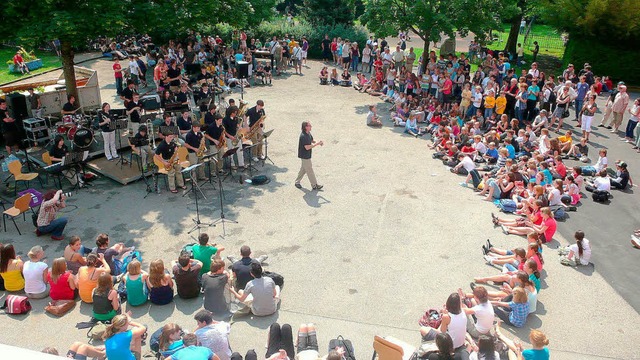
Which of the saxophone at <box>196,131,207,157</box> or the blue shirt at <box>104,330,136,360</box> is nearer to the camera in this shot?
the blue shirt at <box>104,330,136,360</box>

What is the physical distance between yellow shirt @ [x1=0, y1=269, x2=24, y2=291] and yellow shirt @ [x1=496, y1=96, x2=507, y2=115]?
14.8m

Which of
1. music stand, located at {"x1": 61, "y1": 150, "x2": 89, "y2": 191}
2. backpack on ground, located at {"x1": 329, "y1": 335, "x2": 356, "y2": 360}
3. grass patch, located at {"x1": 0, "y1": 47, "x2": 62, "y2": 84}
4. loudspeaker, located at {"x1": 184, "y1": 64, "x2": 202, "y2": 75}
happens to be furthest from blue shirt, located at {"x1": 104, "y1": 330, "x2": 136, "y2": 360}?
grass patch, located at {"x1": 0, "y1": 47, "x2": 62, "y2": 84}

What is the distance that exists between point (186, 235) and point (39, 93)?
942cm

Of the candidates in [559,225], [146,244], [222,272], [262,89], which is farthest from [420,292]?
[262,89]

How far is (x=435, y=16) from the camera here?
21.0 meters

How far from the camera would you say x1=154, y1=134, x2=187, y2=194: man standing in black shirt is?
512 inches

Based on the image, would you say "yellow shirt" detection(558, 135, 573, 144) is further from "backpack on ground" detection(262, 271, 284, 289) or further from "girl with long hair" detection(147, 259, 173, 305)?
"girl with long hair" detection(147, 259, 173, 305)

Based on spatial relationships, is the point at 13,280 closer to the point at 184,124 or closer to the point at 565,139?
the point at 184,124

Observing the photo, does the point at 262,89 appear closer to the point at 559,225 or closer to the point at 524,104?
the point at 524,104

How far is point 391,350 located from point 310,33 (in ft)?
84.7

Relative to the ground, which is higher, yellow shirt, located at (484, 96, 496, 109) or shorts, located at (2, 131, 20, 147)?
yellow shirt, located at (484, 96, 496, 109)

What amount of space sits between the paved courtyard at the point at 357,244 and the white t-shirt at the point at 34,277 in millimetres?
270

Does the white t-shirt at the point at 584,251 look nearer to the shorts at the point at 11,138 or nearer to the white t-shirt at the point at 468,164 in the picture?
the white t-shirt at the point at 468,164

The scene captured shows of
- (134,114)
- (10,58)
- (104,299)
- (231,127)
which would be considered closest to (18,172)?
(134,114)
